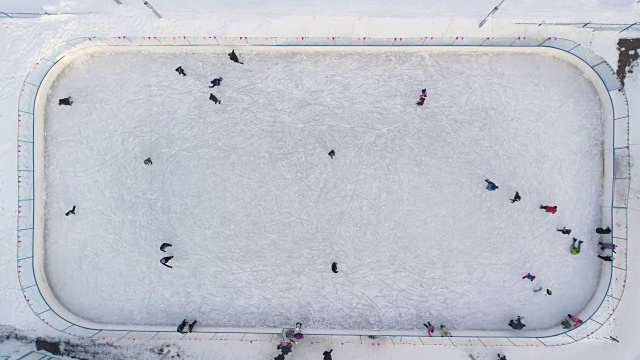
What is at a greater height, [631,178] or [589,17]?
[589,17]

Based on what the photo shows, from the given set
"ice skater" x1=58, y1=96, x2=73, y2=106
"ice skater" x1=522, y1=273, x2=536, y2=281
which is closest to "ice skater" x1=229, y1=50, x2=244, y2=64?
"ice skater" x1=58, y1=96, x2=73, y2=106

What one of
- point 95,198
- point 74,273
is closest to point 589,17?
point 95,198

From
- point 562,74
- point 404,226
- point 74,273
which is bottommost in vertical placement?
point 74,273

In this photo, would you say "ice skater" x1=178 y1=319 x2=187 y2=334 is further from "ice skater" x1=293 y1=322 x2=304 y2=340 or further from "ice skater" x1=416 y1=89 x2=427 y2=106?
"ice skater" x1=416 y1=89 x2=427 y2=106

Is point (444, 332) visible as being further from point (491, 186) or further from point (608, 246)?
point (608, 246)

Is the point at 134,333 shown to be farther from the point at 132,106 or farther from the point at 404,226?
the point at 404,226

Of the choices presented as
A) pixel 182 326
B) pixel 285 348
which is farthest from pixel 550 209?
pixel 182 326
